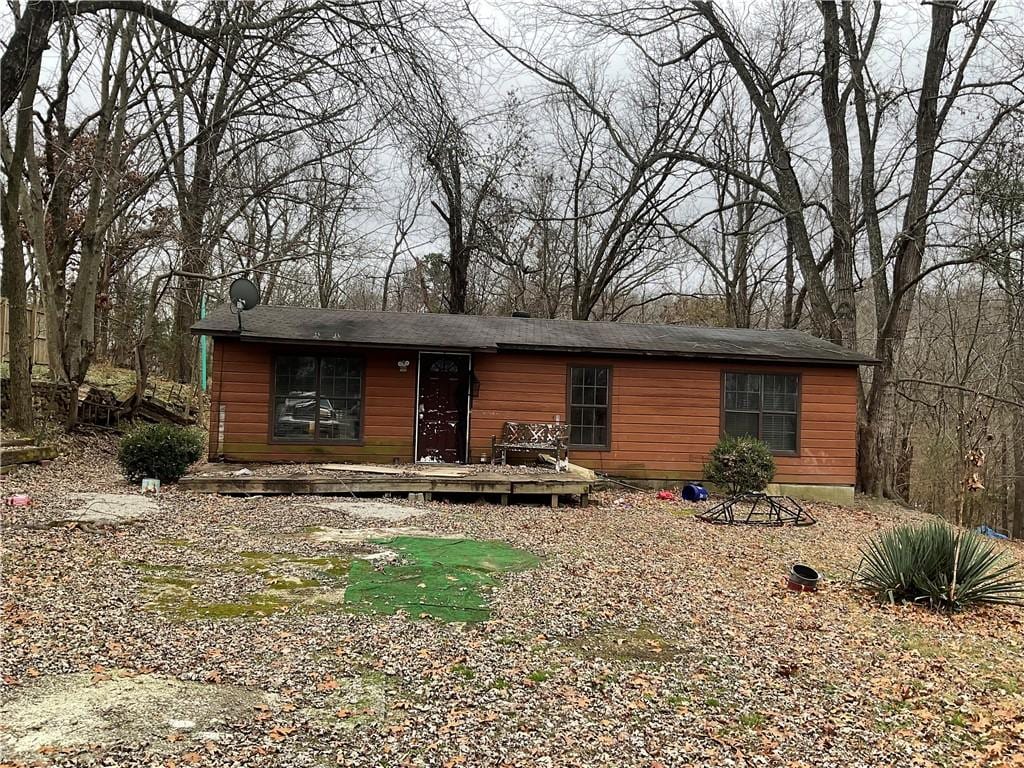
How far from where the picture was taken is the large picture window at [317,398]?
11.4m

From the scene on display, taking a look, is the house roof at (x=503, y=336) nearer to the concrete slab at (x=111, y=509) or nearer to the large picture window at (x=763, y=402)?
the large picture window at (x=763, y=402)

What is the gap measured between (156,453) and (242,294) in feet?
9.29

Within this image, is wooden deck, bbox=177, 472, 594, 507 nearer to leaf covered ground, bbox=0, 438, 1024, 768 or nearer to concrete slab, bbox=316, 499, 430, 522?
concrete slab, bbox=316, 499, 430, 522

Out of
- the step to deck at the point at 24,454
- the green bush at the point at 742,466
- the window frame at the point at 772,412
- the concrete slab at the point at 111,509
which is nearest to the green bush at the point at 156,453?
the concrete slab at the point at 111,509

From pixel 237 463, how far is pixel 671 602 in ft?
25.8

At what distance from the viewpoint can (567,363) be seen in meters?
12.2

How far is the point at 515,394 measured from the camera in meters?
12.1

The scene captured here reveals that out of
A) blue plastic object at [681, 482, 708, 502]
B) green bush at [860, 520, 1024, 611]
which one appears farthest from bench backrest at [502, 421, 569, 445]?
green bush at [860, 520, 1024, 611]

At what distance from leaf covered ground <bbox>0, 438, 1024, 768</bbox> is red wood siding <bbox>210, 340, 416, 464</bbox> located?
14.5 feet

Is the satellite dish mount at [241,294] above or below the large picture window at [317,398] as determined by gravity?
above

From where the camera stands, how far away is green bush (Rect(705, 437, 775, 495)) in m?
11.2

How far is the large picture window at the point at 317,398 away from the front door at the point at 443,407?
3.54ft

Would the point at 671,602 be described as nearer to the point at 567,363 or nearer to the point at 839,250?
the point at 567,363

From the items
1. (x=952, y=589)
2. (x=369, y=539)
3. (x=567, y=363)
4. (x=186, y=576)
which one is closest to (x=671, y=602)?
(x=952, y=589)
